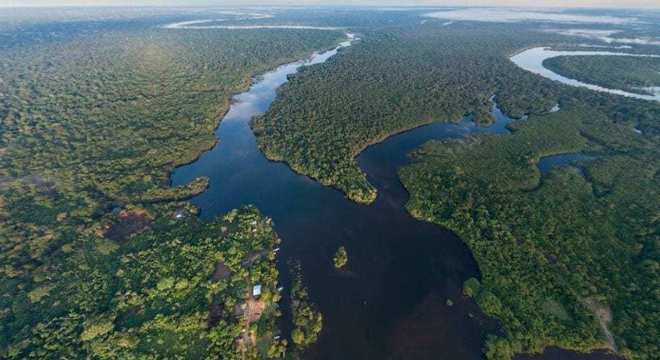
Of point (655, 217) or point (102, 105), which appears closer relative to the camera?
point (655, 217)

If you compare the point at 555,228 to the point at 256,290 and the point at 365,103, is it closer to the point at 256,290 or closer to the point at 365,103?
the point at 256,290

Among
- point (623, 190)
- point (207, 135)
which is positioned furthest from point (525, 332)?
point (207, 135)

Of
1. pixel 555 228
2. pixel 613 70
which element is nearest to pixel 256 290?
pixel 555 228

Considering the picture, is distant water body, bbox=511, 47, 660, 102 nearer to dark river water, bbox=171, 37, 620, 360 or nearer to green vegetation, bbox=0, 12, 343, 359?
dark river water, bbox=171, 37, 620, 360

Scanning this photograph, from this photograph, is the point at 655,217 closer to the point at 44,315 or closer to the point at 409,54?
the point at 44,315

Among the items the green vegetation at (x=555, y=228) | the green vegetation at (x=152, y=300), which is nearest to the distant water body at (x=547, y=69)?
the green vegetation at (x=555, y=228)

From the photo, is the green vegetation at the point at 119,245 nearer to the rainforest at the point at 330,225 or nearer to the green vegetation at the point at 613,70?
the rainforest at the point at 330,225
